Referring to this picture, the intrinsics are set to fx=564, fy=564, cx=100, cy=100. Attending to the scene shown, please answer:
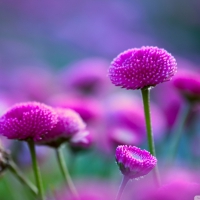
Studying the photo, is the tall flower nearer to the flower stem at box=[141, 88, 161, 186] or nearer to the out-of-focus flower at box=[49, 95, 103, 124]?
the flower stem at box=[141, 88, 161, 186]

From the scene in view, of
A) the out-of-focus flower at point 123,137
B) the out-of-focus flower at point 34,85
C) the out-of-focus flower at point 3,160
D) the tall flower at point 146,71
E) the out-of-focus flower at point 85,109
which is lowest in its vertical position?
the out-of-focus flower at point 34,85

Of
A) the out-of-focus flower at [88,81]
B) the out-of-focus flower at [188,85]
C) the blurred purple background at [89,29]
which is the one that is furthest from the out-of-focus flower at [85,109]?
the blurred purple background at [89,29]

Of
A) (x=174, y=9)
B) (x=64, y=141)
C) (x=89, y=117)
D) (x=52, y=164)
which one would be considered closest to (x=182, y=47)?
(x=174, y=9)

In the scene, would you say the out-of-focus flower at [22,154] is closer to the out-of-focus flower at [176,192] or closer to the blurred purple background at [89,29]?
the out-of-focus flower at [176,192]

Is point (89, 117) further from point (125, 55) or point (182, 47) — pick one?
point (182, 47)

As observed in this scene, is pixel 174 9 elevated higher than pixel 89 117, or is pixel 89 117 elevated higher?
pixel 89 117

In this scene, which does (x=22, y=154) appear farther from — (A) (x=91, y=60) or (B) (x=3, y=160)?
(A) (x=91, y=60)
